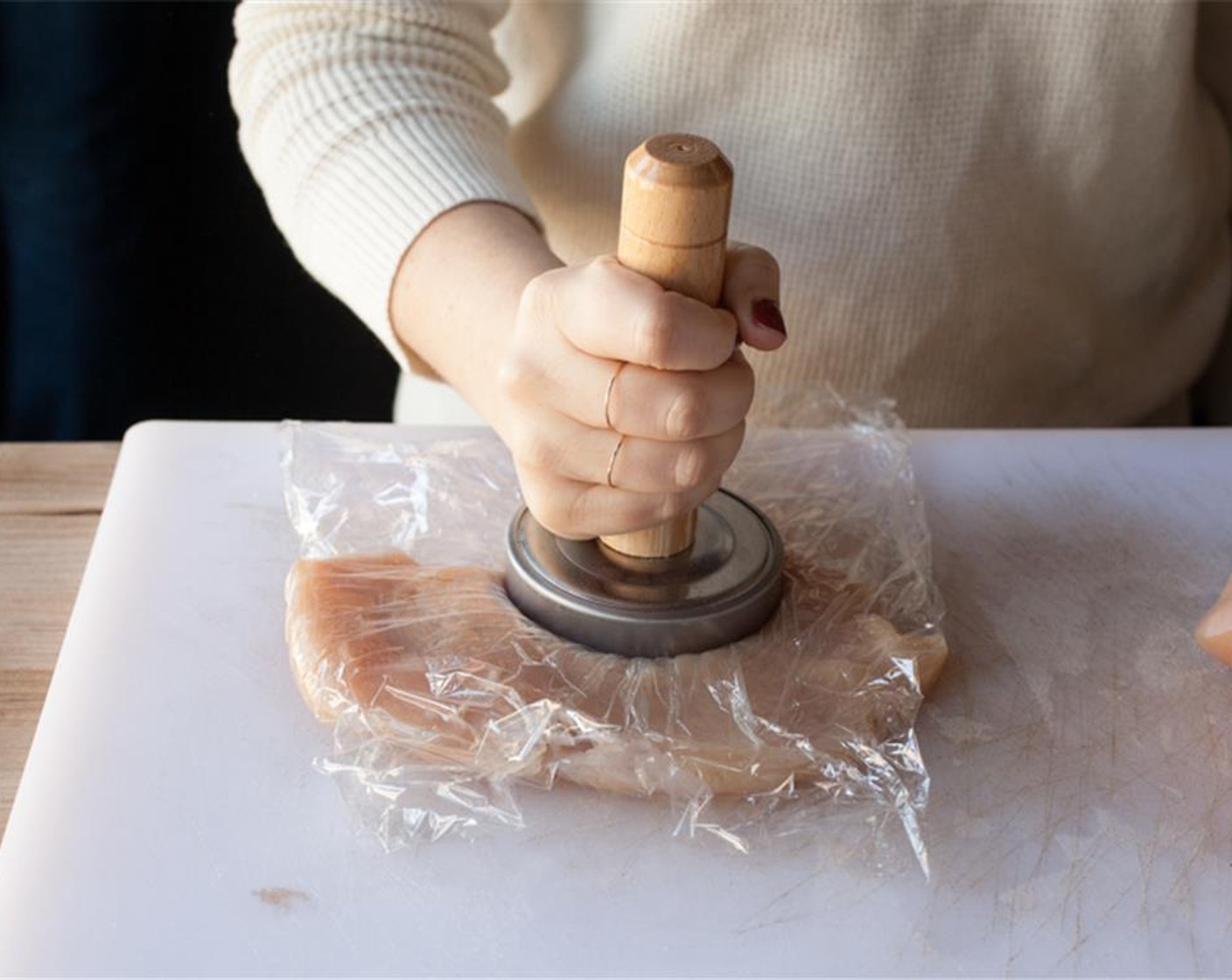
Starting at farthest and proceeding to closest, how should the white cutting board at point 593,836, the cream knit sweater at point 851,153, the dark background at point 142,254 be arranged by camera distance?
1. the dark background at point 142,254
2. the cream knit sweater at point 851,153
3. the white cutting board at point 593,836

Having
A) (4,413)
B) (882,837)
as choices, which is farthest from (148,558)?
(4,413)

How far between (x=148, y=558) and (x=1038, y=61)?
2.12 ft

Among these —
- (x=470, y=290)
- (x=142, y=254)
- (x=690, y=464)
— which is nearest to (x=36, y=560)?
(x=470, y=290)

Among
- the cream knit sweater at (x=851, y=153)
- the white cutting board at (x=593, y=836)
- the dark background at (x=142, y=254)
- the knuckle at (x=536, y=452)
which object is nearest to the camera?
the white cutting board at (x=593, y=836)

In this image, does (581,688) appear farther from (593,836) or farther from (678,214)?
(678,214)

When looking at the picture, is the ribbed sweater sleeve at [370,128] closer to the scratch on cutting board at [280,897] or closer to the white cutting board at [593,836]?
the white cutting board at [593,836]

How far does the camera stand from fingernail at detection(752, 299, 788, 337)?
2.20ft

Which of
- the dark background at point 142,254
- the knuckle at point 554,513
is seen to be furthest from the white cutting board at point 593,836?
the dark background at point 142,254

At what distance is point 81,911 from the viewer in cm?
59

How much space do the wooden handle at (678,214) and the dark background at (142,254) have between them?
1046mm

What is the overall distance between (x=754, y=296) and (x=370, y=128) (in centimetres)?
35

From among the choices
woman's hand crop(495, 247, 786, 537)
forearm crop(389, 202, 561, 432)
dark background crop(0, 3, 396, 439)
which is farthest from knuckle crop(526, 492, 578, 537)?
dark background crop(0, 3, 396, 439)

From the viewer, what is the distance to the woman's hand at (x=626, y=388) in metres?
0.64

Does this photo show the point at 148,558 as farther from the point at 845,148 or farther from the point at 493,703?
the point at 845,148
